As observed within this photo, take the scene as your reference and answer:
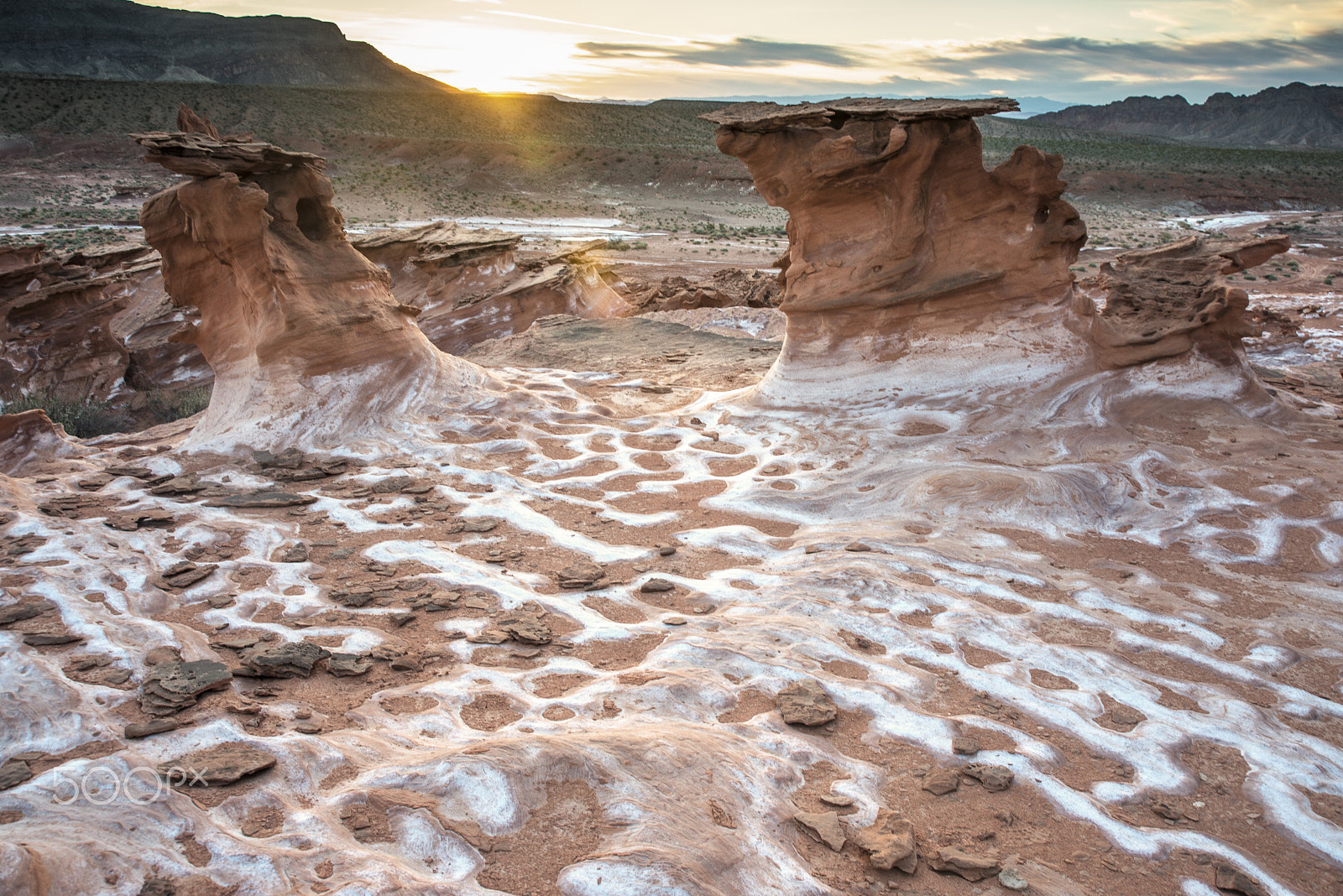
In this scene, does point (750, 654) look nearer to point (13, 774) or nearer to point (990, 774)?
point (990, 774)

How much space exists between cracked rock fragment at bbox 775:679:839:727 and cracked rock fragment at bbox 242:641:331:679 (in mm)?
1942

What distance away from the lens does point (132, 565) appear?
4551mm

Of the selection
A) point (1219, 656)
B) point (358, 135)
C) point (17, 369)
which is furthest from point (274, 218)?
point (358, 135)

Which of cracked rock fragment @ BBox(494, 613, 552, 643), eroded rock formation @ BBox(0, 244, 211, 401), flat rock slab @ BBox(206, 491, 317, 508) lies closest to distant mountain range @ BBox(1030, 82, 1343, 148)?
eroded rock formation @ BBox(0, 244, 211, 401)

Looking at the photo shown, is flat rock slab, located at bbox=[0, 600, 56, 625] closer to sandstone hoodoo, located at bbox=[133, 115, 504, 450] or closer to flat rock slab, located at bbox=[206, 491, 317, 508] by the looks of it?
flat rock slab, located at bbox=[206, 491, 317, 508]

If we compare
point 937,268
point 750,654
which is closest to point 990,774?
point 750,654

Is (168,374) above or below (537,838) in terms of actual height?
below

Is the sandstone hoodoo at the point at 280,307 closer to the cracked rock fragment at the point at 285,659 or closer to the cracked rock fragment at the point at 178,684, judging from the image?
the cracked rock fragment at the point at 285,659

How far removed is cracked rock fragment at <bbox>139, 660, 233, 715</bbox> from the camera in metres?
3.06

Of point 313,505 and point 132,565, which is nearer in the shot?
point 132,565

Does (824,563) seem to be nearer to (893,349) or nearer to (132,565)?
(893,349)

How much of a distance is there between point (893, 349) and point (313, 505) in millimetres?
4608
